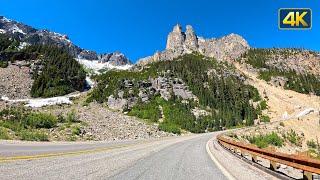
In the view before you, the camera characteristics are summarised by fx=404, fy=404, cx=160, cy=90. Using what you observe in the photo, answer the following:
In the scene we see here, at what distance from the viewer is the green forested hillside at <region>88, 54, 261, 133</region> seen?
92.6 meters

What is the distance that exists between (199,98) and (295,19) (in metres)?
107

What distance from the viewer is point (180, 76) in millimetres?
137375

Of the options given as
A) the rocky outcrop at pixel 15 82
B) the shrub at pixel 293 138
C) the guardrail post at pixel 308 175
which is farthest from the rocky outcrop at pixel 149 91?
the guardrail post at pixel 308 175

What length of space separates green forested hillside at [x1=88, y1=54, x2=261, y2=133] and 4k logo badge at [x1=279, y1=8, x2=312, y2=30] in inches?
2374

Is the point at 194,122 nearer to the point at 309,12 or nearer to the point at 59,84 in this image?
the point at 59,84

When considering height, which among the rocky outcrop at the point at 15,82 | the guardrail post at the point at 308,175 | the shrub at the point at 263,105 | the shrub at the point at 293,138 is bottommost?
the guardrail post at the point at 308,175

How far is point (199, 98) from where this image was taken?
120 metres

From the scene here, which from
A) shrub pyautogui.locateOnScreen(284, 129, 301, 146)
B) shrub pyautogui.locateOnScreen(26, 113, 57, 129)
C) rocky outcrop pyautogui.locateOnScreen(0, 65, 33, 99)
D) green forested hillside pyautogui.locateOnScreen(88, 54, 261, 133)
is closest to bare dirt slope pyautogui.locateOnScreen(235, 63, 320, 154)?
shrub pyautogui.locateOnScreen(284, 129, 301, 146)

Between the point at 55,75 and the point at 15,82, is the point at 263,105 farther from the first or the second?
the point at 15,82

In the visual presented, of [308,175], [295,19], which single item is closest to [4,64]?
[295,19]

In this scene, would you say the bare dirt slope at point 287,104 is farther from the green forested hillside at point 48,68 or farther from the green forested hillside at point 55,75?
the green forested hillside at point 48,68

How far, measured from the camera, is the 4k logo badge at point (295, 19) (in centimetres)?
1322

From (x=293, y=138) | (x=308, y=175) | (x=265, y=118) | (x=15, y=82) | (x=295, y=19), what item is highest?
(x=15, y=82)

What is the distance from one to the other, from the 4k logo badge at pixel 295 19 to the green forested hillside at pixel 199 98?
6030 cm
